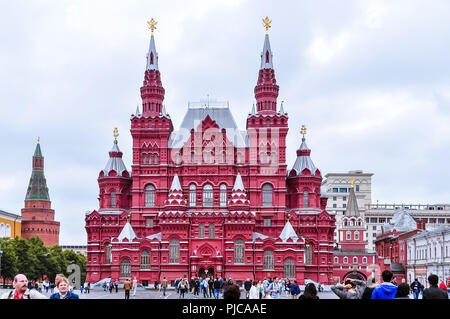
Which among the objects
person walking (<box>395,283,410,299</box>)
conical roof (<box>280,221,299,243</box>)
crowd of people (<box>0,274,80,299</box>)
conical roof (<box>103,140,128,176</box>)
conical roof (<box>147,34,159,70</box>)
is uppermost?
conical roof (<box>147,34,159,70</box>)

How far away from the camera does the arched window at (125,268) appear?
7425 cm

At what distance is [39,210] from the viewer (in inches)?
5837

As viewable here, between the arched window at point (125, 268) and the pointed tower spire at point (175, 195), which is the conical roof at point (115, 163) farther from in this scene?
the arched window at point (125, 268)

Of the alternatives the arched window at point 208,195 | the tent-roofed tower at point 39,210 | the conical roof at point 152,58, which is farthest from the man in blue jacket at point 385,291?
the tent-roofed tower at point 39,210

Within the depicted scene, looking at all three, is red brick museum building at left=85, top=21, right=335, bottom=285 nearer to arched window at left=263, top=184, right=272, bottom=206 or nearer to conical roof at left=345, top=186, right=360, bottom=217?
arched window at left=263, top=184, right=272, bottom=206

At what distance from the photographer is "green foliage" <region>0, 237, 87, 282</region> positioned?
269 feet

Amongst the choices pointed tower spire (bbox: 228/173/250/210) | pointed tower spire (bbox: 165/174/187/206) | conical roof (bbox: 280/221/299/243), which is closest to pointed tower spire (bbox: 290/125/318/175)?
conical roof (bbox: 280/221/299/243)

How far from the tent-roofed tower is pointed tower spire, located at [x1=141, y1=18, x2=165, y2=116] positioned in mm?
77072

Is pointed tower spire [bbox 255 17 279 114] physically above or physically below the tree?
above

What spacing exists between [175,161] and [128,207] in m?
9.79

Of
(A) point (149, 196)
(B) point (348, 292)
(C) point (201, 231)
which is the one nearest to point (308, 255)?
(C) point (201, 231)

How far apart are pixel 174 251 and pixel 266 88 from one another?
78.6 ft

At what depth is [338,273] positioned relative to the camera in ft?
314
